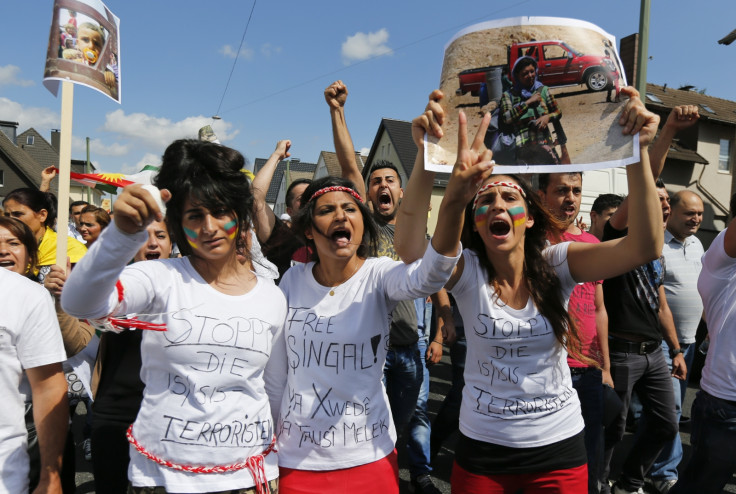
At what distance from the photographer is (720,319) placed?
9.10ft

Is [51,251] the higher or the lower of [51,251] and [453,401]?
the higher

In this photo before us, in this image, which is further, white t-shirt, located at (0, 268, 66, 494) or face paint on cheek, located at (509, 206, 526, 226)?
face paint on cheek, located at (509, 206, 526, 226)

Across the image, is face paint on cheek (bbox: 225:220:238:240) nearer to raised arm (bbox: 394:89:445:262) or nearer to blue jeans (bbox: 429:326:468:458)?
raised arm (bbox: 394:89:445:262)

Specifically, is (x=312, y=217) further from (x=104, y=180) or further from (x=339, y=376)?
(x=104, y=180)

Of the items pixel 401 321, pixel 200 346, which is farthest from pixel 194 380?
pixel 401 321

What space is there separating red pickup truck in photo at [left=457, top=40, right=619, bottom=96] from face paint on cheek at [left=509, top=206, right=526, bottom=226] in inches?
22.2

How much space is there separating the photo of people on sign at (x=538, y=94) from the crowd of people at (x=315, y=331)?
35 millimetres

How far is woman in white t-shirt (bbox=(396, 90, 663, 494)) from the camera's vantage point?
83.5 inches

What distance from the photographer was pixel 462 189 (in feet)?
5.70

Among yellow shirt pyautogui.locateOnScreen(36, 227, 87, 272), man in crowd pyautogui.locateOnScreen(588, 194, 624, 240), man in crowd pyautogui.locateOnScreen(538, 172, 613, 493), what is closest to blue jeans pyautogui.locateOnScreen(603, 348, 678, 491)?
man in crowd pyautogui.locateOnScreen(538, 172, 613, 493)

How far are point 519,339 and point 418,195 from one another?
0.72 meters

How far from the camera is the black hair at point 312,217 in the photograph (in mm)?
2330

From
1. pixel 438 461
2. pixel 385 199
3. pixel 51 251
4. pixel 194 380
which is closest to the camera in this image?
pixel 194 380

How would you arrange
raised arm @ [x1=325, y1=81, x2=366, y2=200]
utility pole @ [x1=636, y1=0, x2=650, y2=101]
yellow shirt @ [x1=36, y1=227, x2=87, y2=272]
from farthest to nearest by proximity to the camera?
utility pole @ [x1=636, y1=0, x2=650, y2=101] → yellow shirt @ [x1=36, y1=227, x2=87, y2=272] → raised arm @ [x1=325, y1=81, x2=366, y2=200]
